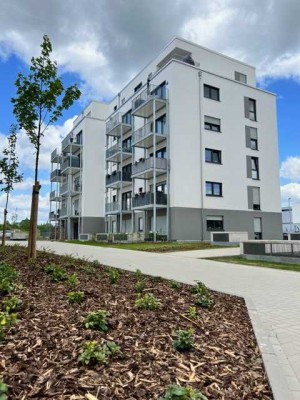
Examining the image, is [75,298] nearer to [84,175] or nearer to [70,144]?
[84,175]

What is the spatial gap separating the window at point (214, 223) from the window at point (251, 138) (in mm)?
8222

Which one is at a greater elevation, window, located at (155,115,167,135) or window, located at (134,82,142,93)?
window, located at (134,82,142,93)

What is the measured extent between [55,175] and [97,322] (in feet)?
168

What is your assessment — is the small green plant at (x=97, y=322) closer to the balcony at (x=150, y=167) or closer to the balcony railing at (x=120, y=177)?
the balcony at (x=150, y=167)

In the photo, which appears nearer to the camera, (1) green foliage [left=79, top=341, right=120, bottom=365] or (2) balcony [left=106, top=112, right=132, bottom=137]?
(1) green foliage [left=79, top=341, right=120, bottom=365]

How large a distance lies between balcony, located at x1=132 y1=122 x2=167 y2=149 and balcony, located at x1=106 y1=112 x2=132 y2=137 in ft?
17.0

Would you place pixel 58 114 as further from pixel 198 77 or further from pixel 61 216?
pixel 61 216

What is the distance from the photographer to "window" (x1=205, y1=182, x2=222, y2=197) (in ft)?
99.2

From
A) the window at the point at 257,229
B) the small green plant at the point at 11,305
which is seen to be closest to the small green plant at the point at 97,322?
the small green plant at the point at 11,305

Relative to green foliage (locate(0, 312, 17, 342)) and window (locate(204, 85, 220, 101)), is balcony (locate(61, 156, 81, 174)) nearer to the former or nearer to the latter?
window (locate(204, 85, 220, 101))

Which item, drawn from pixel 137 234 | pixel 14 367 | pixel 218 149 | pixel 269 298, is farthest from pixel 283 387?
pixel 218 149

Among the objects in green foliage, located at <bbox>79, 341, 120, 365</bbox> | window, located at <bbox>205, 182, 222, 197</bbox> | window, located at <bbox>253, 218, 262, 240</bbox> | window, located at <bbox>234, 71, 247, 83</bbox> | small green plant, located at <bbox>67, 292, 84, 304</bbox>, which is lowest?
green foliage, located at <bbox>79, 341, 120, 365</bbox>

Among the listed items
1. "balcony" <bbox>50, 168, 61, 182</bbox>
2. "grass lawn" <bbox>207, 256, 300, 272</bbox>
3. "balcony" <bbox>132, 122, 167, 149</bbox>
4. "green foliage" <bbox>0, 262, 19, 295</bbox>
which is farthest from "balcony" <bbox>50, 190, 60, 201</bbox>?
"green foliage" <bbox>0, 262, 19, 295</bbox>

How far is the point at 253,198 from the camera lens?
33.3 meters
